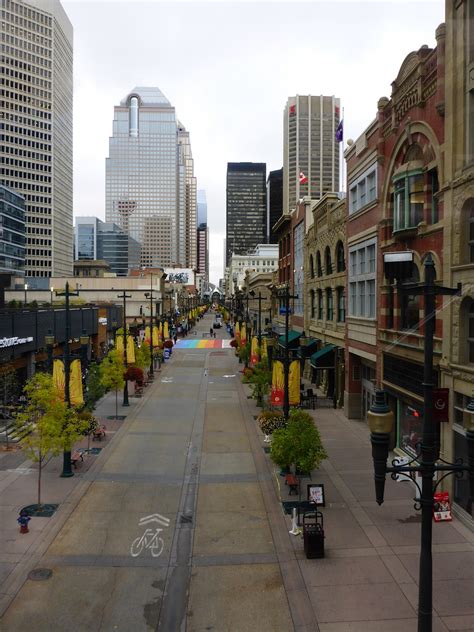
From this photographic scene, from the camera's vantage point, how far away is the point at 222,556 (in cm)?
1323

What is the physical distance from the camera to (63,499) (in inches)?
677

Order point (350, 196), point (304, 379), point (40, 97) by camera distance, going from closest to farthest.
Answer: point (350, 196) < point (304, 379) < point (40, 97)

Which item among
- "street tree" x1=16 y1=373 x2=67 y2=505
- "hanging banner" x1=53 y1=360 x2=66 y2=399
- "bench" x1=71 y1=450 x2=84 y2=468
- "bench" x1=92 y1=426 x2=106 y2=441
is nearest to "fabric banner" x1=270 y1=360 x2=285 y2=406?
"bench" x1=92 y1=426 x2=106 y2=441

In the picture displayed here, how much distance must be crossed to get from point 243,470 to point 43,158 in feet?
521

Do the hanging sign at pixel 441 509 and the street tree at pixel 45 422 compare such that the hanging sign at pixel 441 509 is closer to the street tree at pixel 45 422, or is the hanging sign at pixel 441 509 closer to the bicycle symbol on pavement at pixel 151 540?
the bicycle symbol on pavement at pixel 151 540

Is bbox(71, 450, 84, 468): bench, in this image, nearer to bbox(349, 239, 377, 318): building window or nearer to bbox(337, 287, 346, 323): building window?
bbox(349, 239, 377, 318): building window

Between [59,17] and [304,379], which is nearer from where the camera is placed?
[304,379]

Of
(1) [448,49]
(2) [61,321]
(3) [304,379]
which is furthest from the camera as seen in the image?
(3) [304,379]

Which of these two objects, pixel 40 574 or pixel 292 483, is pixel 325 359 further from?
pixel 40 574

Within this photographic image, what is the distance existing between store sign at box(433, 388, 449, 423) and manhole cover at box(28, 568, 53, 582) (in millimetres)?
11824

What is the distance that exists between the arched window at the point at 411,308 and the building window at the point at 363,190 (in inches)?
255

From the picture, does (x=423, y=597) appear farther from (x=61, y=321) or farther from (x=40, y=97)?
(x=40, y=97)

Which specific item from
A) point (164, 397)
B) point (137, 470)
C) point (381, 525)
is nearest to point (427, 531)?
point (381, 525)

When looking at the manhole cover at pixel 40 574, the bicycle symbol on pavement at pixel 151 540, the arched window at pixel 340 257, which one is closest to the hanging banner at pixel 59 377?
the bicycle symbol on pavement at pixel 151 540
